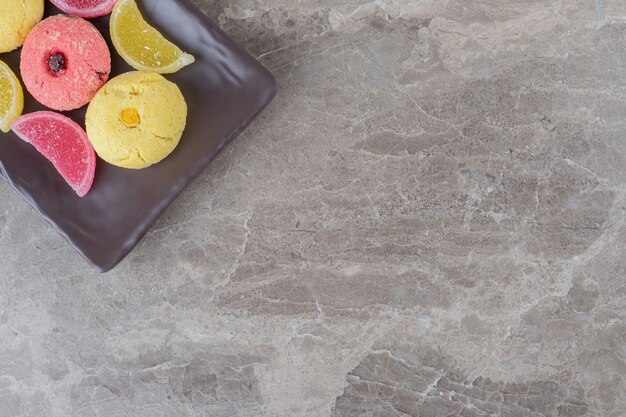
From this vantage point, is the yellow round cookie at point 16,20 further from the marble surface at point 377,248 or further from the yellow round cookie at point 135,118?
the marble surface at point 377,248

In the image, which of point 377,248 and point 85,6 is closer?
point 85,6

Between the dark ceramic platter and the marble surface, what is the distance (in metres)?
0.15

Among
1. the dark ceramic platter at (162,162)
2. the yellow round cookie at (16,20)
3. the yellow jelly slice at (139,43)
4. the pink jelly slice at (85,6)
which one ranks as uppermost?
the yellow round cookie at (16,20)

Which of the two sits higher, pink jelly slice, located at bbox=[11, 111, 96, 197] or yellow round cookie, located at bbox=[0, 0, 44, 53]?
yellow round cookie, located at bbox=[0, 0, 44, 53]

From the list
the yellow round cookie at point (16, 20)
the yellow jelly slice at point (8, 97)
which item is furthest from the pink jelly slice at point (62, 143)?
the yellow round cookie at point (16, 20)

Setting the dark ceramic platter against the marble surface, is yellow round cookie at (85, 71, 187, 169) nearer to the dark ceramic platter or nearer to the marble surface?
the dark ceramic platter

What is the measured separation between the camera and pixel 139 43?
1.21 m

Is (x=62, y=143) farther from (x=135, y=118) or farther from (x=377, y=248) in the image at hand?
(x=377, y=248)

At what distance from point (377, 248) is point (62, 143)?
0.72 meters

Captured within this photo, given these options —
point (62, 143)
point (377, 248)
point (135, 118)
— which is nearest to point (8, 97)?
point (62, 143)

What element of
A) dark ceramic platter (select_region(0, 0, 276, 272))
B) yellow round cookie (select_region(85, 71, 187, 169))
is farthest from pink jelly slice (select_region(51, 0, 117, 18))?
yellow round cookie (select_region(85, 71, 187, 169))

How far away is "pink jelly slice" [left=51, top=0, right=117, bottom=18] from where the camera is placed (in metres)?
1.22

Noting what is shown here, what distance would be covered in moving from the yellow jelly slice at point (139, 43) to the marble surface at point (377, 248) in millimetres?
208

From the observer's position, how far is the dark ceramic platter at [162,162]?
123cm
